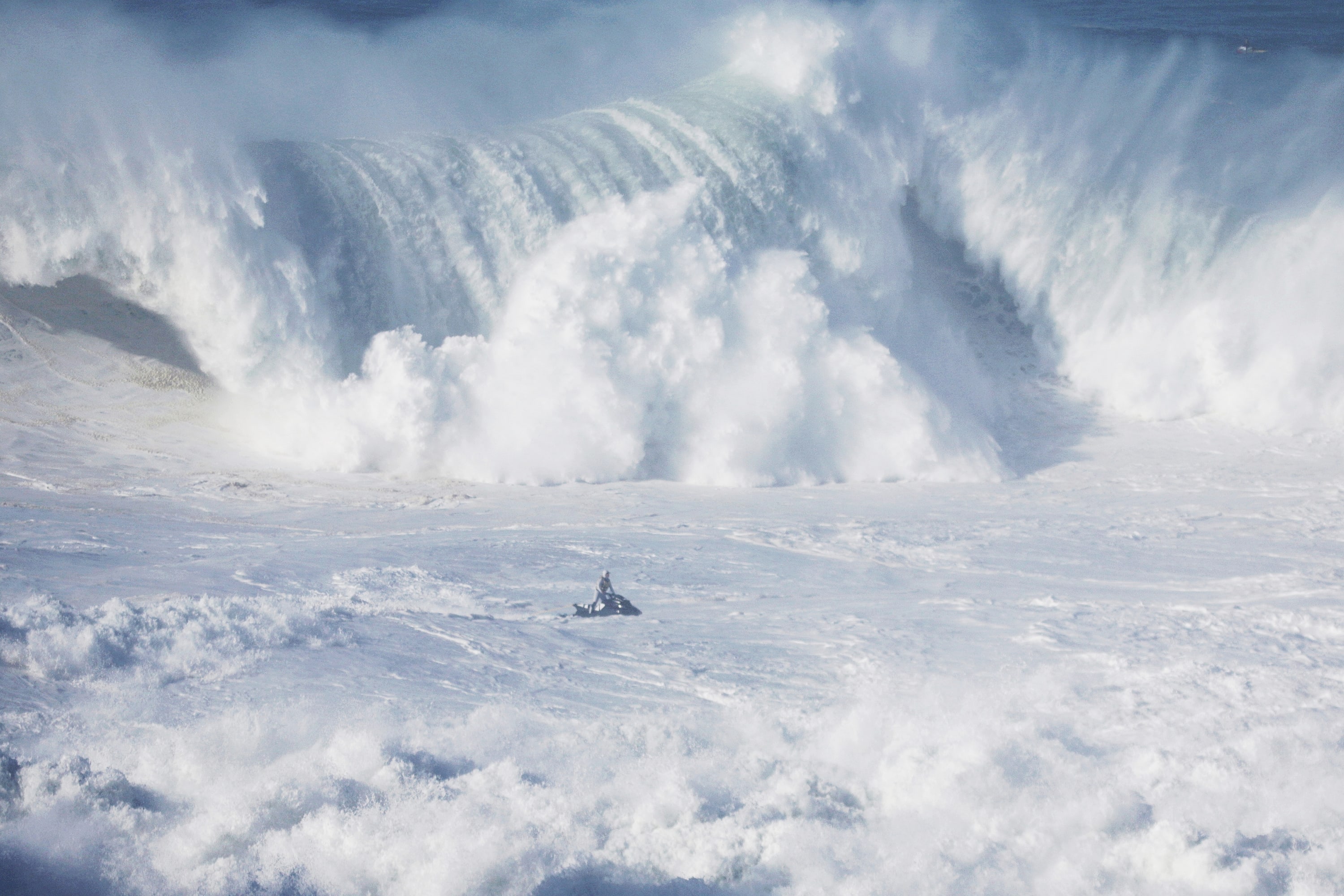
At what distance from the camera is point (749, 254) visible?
1002cm

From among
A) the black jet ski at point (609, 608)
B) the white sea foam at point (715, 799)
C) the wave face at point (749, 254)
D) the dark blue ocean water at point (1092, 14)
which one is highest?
the dark blue ocean water at point (1092, 14)

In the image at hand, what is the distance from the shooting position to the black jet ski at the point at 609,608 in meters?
6.13

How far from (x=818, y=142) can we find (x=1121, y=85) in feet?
15.2

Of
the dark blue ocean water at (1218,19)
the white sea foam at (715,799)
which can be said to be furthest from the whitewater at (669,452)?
the dark blue ocean water at (1218,19)

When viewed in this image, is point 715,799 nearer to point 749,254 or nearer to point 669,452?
point 669,452

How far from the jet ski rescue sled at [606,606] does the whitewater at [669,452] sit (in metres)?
0.10

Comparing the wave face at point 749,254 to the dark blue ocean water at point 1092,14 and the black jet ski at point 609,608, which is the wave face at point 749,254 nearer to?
the dark blue ocean water at point 1092,14

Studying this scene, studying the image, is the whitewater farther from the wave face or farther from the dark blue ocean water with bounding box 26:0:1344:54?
the dark blue ocean water with bounding box 26:0:1344:54

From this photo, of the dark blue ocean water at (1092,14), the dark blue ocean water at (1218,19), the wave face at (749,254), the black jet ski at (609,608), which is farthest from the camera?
the dark blue ocean water at (1218,19)

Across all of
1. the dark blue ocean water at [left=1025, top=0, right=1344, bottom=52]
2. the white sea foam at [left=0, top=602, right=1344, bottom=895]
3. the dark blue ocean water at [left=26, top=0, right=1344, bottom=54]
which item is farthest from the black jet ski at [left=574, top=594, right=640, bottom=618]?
the dark blue ocean water at [left=1025, top=0, right=1344, bottom=52]

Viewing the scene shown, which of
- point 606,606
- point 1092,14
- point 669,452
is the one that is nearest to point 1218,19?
point 1092,14

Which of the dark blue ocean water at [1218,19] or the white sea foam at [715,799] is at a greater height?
the dark blue ocean water at [1218,19]

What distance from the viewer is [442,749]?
175 inches

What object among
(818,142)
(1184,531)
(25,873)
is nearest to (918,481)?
(1184,531)
